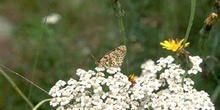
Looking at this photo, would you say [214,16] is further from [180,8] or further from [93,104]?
[180,8]

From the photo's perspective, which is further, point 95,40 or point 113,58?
point 95,40

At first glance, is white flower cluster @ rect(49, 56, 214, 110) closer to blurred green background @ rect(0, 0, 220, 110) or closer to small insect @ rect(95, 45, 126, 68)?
small insect @ rect(95, 45, 126, 68)

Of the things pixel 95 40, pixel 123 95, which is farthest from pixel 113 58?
pixel 95 40

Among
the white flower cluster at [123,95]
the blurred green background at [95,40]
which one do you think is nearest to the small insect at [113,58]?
the white flower cluster at [123,95]

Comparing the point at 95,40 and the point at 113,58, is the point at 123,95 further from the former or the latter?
the point at 95,40

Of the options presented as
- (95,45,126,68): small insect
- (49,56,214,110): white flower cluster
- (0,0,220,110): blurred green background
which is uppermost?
(0,0,220,110): blurred green background

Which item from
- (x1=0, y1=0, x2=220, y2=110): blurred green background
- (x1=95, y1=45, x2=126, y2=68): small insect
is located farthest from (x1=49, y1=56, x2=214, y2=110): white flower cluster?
(x1=0, y1=0, x2=220, y2=110): blurred green background

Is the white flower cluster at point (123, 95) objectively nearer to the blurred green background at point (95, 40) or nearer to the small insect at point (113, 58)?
the small insect at point (113, 58)
